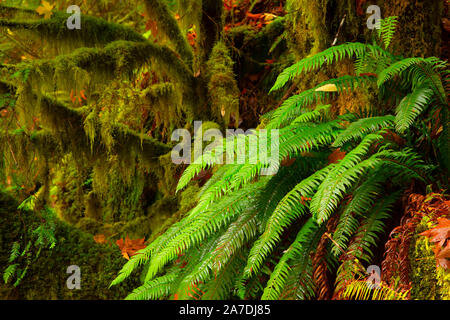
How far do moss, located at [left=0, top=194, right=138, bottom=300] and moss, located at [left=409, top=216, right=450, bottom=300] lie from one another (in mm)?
1679

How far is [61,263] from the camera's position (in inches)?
103

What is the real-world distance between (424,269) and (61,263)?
2.07 m

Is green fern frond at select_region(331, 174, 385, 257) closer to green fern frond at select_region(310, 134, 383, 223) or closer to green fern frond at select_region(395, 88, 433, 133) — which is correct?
green fern frond at select_region(310, 134, 383, 223)

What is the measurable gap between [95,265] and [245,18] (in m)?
2.60

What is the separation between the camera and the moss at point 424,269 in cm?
151

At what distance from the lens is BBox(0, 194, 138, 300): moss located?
8.35 ft

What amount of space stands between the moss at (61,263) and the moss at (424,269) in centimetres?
168

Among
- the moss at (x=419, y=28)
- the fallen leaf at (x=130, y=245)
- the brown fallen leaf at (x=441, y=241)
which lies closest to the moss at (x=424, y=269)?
the brown fallen leaf at (x=441, y=241)

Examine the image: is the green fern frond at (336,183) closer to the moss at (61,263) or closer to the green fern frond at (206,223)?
the green fern frond at (206,223)

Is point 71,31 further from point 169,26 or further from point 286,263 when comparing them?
point 286,263

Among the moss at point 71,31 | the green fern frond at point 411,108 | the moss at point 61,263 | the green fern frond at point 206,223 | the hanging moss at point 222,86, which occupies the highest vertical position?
the moss at point 71,31
